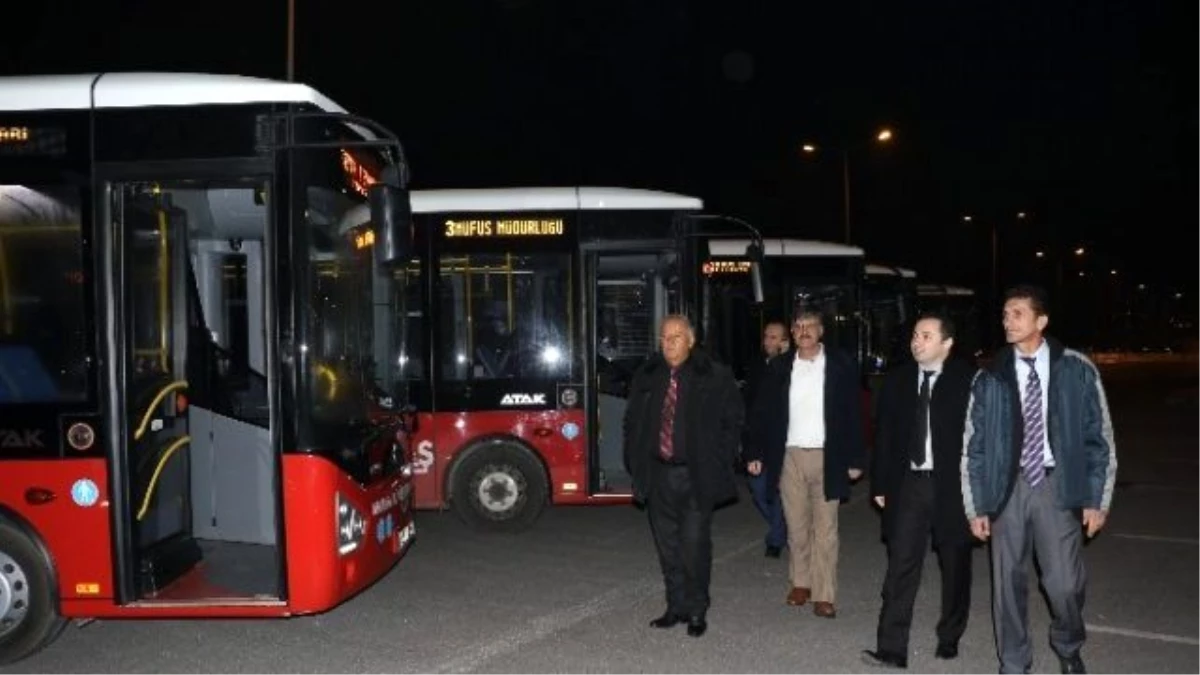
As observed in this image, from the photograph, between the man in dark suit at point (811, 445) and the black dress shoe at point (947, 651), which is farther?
the man in dark suit at point (811, 445)

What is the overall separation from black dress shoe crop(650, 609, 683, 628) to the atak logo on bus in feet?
11.4

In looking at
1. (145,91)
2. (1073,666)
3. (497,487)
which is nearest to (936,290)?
(497,487)

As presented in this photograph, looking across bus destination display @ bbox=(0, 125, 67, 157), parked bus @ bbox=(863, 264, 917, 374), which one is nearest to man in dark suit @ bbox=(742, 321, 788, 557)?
bus destination display @ bbox=(0, 125, 67, 157)

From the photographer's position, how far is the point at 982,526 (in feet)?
19.1

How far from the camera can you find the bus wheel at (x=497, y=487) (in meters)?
10.3

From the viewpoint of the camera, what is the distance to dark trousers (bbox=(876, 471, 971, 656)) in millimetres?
6215

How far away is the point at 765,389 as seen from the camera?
7.75m

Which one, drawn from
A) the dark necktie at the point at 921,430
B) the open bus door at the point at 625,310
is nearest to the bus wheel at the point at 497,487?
the open bus door at the point at 625,310

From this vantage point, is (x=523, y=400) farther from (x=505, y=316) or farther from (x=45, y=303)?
(x=45, y=303)

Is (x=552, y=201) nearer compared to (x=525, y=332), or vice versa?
(x=525, y=332)

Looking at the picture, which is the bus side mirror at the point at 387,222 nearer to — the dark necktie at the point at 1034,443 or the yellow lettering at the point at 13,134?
the yellow lettering at the point at 13,134

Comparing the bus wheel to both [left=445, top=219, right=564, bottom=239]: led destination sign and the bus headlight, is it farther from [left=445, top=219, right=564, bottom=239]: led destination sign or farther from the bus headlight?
the bus headlight

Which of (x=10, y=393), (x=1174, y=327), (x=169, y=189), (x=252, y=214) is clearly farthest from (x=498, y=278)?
(x=1174, y=327)

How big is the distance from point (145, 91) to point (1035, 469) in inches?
205
